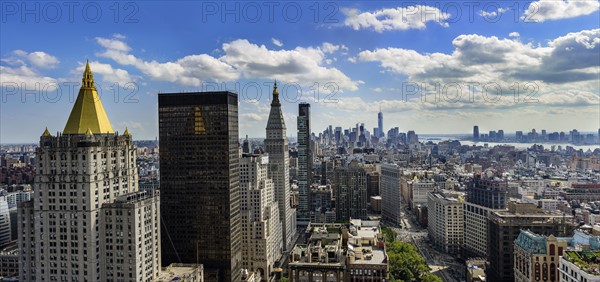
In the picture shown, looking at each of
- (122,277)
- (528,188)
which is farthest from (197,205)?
(528,188)

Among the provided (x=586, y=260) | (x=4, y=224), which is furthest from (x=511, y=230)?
(x=4, y=224)

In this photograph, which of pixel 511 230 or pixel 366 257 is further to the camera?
pixel 511 230

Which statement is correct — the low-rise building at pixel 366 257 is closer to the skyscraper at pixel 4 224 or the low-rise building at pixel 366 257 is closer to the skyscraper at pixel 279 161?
the skyscraper at pixel 279 161

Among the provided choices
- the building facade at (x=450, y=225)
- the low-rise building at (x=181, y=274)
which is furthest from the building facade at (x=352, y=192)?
the low-rise building at (x=181, y=274)

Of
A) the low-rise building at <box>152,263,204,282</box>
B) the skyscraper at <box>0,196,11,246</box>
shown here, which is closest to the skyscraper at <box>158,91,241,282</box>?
the low-rise building at <box>152,263,204,282</box>

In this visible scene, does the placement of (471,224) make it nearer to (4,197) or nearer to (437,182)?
(437,182)

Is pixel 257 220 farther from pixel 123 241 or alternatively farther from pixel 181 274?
pixel 123 241
